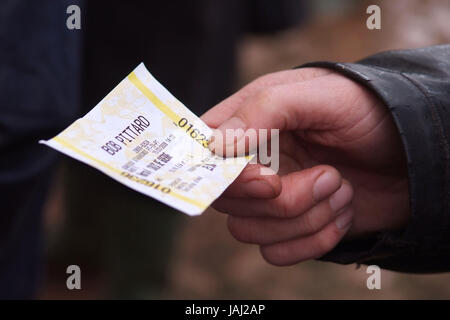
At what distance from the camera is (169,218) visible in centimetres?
225

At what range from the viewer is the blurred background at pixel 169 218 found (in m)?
1.90

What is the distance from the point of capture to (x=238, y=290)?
8.10ft

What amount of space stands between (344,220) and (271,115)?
1.00 ft

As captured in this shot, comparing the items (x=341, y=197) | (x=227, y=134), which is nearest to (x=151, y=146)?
(x=227, y=134)

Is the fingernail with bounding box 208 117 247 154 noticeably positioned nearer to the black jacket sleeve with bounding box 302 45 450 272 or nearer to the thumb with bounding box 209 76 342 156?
the thumb with bounding box 209 76 342 156

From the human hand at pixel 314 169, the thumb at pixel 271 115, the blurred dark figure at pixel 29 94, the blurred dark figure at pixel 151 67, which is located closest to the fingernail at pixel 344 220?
the human hand at pixel 314 169

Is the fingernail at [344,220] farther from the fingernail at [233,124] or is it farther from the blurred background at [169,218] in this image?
the blurred background at [169,218]

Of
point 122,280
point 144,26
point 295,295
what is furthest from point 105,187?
point 295,295

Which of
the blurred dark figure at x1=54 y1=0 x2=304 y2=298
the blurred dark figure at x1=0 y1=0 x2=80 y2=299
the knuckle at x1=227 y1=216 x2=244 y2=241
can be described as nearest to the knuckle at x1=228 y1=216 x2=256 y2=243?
the knuckle at x1=227 y1=216 x2=244 y2=241

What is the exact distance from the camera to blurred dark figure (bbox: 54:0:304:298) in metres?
1.88

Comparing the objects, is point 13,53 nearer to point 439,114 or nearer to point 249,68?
point 439,114

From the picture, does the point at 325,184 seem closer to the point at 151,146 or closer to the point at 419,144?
the point at 419,144

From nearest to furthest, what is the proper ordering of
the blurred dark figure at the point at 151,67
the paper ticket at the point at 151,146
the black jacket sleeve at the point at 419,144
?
the paper ticket at the point at 151,146 → the black jacket sleeve at the point at 419,144 → the blurred dark figure at the point at 151,67

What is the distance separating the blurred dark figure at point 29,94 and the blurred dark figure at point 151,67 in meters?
0.55
